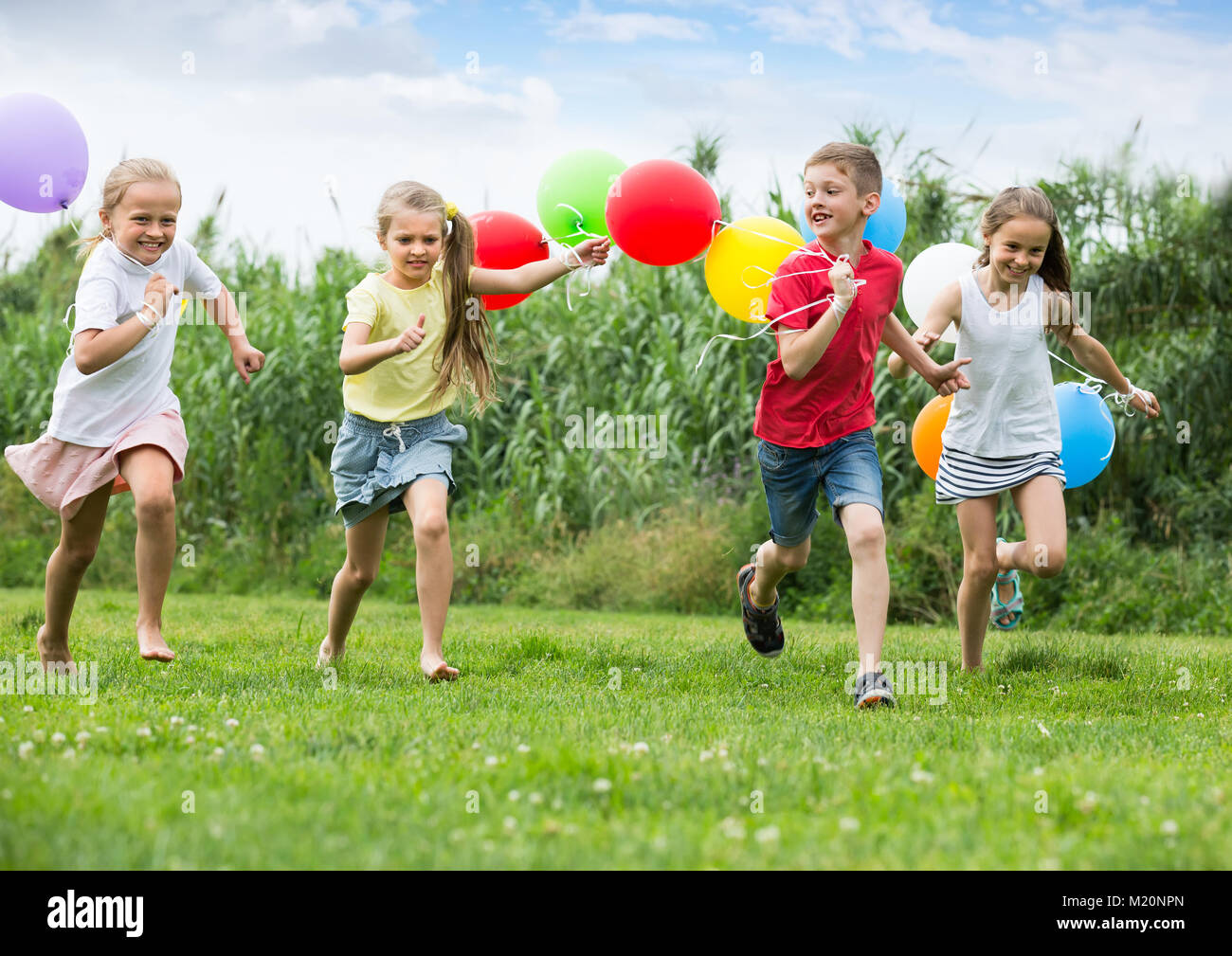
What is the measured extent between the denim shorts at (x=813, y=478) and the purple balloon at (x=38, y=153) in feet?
10.2

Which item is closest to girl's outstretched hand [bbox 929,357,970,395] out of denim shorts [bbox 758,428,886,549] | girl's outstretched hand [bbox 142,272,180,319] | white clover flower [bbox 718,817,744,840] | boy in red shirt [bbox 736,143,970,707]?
boy in red shirt [bbox 736,143,970,707]

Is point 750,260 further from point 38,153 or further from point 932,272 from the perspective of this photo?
point 38,153

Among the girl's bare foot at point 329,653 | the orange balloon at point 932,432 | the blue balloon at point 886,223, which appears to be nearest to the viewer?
the blue balloon at point 886,223

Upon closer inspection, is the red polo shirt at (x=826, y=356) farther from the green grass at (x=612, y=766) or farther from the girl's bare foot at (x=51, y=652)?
the girl's bare foot at (x=51, y=652)

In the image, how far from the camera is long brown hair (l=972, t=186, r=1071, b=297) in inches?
183

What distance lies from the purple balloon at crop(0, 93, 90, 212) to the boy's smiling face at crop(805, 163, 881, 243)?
10.1ft

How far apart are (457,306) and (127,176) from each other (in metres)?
1.33

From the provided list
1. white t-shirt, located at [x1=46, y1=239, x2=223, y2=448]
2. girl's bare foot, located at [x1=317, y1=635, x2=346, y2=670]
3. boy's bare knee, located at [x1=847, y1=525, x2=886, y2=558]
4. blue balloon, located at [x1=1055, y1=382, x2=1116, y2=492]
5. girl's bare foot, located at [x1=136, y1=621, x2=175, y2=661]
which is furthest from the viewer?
blue balloon, located at [x1=1055, y1=382, x2=1116, y2=492]

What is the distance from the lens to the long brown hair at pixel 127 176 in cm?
451

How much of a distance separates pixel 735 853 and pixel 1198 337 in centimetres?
778

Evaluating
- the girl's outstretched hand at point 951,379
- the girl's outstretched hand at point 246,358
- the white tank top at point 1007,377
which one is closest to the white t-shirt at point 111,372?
the girl's outstretched hand at point 246,358

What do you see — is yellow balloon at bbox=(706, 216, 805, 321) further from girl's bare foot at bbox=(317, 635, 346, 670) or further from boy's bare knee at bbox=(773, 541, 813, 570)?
girl's bare foot at bbox=(317, 635, 346, 670)

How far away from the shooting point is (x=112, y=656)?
5.09 meters
